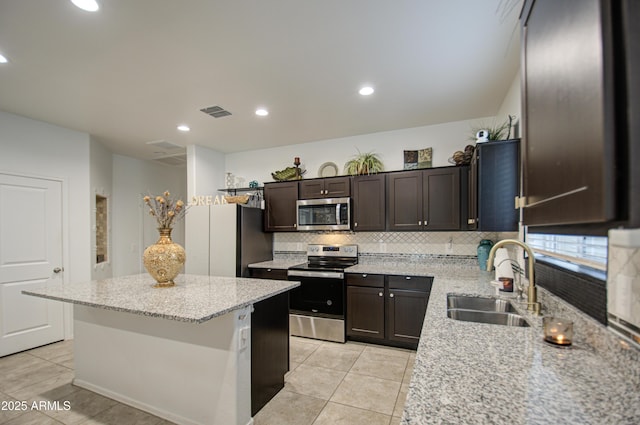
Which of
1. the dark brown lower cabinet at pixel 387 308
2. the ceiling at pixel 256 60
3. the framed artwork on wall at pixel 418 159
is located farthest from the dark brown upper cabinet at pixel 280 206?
the framed artwork on wall at pixel 418 159

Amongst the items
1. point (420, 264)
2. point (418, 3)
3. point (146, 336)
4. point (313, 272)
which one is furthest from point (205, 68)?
point (420, 264)

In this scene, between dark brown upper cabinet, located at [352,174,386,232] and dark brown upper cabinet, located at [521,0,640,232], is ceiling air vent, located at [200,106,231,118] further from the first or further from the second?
dark brown upper cabinet, located at [521,0,640,232]

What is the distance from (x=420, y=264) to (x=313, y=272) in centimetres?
141

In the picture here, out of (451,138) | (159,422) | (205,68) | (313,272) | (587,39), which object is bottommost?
(159,422)

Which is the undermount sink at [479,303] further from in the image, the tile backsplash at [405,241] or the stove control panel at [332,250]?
the stove control panel at [332,250]

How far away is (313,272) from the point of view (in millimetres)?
3688

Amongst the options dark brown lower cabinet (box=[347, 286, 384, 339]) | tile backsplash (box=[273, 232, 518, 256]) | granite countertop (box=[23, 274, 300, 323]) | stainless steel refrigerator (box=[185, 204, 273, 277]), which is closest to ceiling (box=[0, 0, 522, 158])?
stainless steel refrigerator (box=[185, 204, 273, 277])

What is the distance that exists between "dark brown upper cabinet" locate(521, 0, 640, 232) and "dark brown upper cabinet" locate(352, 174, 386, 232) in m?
2.94

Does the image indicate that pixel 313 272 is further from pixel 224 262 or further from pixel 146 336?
pixel 146 336

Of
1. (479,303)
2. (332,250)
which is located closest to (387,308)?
(332,250)

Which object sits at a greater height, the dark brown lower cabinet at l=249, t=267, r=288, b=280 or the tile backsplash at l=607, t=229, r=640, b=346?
the tile backsplash at l=607, t=229, r=640, b=346

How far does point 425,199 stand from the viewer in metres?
3.57

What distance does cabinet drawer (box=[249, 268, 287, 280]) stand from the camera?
12.8 feet

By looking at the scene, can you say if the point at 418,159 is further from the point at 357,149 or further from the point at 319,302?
the point at 319,302
